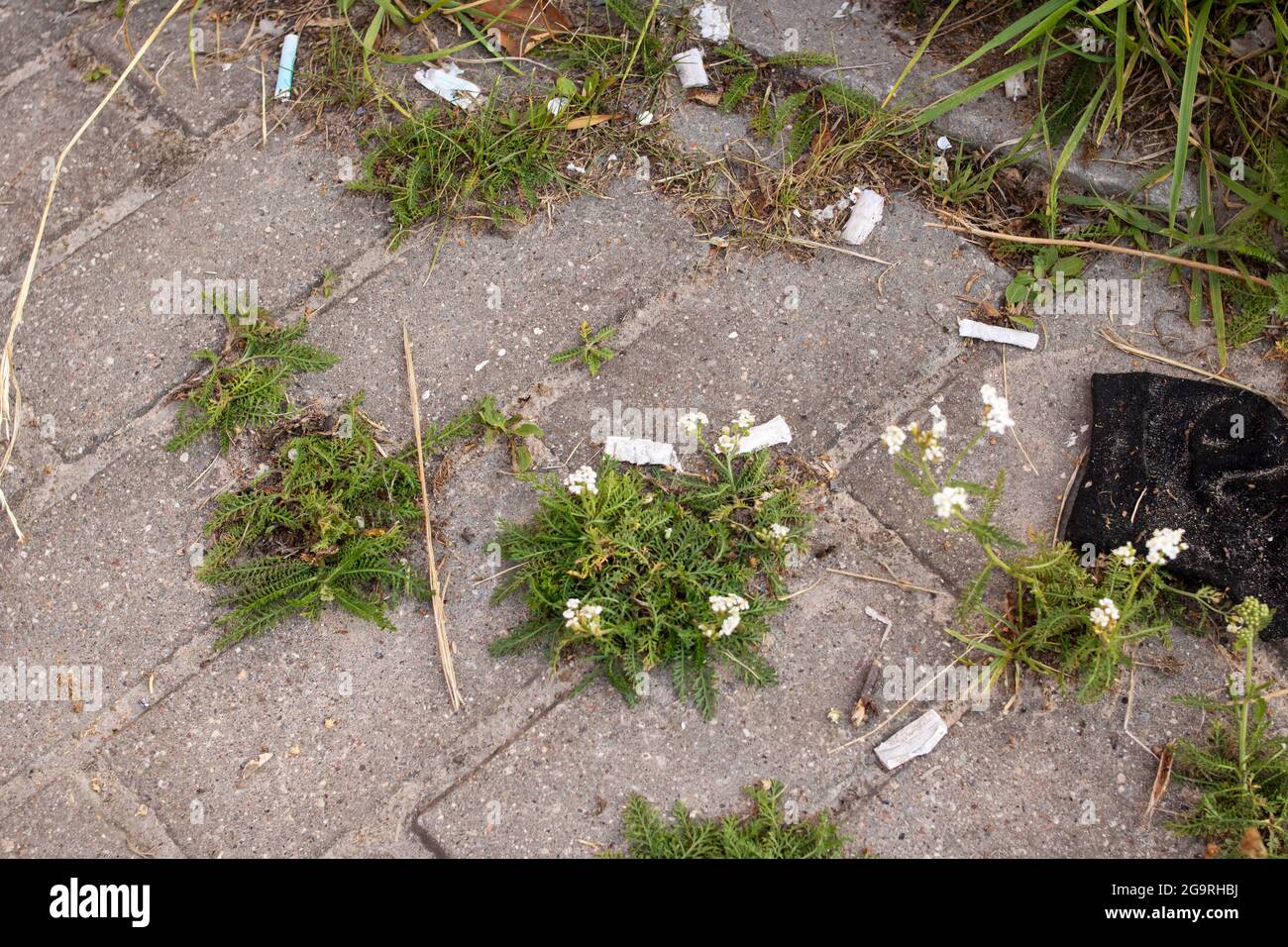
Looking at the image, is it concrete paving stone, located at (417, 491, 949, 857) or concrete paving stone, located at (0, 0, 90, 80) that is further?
concrete paving stone, located at (0, 0, 90, 80)

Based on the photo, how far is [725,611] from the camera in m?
2.52

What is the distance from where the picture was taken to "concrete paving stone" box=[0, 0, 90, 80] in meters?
3.43

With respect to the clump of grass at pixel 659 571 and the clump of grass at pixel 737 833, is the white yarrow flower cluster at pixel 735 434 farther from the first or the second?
the clump of grass at pixel 737 833

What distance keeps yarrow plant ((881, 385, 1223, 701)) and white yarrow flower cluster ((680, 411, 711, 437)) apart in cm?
49

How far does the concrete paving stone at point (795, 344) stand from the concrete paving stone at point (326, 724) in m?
0.60

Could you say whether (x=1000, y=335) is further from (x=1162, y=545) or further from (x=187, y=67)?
(x=187, y=67)

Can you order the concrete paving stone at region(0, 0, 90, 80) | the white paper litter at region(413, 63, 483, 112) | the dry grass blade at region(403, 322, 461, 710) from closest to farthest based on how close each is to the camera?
the dry grass blade at region(403, 322, 461, 710), the white paper litter at region(413, 63, 483, 112), the concrete paving stone at region(0, 0, 90, 80)

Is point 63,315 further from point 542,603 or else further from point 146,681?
point 542,603

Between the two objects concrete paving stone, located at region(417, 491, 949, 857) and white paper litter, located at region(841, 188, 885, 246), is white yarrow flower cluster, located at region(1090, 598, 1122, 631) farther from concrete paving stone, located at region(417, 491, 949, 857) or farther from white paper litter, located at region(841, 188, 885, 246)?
white paper litter, located at region(841, 188, 885, 246)

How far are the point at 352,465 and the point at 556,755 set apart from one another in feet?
3.26

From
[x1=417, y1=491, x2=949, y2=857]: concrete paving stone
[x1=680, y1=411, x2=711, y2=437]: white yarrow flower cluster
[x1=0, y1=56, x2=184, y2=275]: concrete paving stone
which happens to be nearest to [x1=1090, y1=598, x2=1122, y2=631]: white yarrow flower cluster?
[x1=417, y1=491, x2=949, y2=857]: concrete paving stone

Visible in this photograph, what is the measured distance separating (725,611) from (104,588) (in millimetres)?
1761

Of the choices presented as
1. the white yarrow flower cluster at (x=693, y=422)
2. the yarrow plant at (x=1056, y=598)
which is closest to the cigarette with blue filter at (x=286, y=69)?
the white yarrow flower cluster at (x=693, y=422)

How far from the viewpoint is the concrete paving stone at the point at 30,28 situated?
3.43 m
